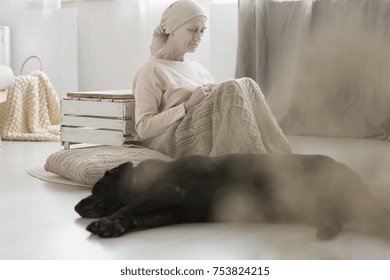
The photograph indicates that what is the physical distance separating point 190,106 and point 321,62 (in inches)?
50.1

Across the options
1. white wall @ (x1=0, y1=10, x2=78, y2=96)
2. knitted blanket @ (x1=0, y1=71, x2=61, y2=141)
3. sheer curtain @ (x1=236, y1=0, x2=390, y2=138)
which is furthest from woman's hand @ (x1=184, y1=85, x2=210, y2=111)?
white wall @ (x1=0, y1=10, x2=78, y2=96)

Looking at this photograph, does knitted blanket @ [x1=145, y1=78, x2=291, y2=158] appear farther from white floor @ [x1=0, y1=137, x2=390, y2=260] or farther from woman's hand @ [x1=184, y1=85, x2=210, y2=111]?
white floor @ [x1=0, y1=137, x2=390, y2=260]

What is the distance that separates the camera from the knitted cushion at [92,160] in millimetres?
1859

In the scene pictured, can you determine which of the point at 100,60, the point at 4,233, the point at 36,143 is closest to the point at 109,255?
the point at 4,233

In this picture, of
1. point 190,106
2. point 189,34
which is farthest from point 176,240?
point 189,34

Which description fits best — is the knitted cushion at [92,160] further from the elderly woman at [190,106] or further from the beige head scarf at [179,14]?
the beige head scarf at [179,14]

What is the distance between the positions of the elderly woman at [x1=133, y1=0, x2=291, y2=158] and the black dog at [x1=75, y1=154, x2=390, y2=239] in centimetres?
36

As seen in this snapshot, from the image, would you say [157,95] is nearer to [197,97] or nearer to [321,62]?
[197,97]

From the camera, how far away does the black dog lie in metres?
1.34

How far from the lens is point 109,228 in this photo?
1319 millimetres

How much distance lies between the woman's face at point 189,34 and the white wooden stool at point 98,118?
0.25m

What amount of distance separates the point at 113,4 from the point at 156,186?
251cm

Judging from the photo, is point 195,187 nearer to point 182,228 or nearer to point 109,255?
point 182,228

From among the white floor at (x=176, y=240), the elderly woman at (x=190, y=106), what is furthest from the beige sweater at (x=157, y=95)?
the white floor at (x=176, y=240)
